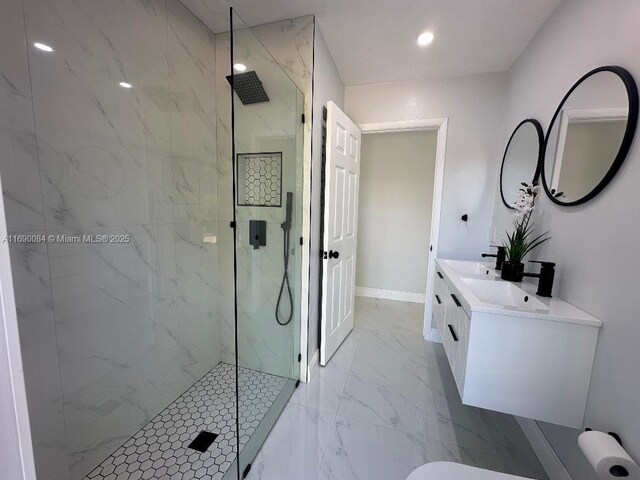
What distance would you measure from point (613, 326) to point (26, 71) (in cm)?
248

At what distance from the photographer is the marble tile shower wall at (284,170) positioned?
167 centimetres

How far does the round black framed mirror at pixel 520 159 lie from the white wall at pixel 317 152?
1.45 meters

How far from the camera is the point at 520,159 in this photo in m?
2.02

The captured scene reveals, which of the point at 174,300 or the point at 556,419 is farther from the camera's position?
the point at 174,300

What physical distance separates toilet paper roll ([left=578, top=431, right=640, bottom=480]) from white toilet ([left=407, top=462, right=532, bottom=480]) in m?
0.33

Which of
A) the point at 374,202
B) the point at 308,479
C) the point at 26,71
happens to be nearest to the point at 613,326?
the point at 308,479

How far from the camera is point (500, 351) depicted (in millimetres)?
1265

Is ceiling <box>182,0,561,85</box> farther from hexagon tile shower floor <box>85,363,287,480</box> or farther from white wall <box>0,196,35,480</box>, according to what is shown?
hexagon tile shower floor <box>85,363,287,480</box>

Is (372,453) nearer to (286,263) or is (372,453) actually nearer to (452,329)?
(452,329)

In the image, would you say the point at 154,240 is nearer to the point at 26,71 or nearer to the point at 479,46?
the point at 26,71

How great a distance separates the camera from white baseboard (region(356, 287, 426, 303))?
→ 153 inches

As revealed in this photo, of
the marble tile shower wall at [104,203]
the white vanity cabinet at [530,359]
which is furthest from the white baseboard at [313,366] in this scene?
the white vanity cabinet at [530,359]

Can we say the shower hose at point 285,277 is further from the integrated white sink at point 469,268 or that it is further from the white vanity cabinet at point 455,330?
the integrated white sink at point 469,268

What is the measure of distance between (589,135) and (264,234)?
5.89 ft
